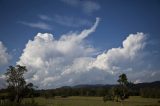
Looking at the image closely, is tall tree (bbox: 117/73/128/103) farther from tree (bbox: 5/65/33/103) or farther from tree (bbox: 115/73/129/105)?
tree (bbox: 5/65/33/103)

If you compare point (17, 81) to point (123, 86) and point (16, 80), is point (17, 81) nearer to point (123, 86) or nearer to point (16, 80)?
point (16, 80)

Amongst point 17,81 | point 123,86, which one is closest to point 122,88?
point 123,86

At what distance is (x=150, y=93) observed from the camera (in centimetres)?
14025

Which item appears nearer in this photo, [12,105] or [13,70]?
[12,105]

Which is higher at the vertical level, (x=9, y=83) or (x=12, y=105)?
(x=9, y=83)

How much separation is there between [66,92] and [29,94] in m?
102

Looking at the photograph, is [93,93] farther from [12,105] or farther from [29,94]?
[12,105]

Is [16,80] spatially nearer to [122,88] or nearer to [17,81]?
[17,81]

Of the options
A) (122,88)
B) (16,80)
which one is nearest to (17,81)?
(16,80)

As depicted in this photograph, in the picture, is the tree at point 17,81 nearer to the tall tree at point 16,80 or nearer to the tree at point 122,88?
the tall tree at point 16,80

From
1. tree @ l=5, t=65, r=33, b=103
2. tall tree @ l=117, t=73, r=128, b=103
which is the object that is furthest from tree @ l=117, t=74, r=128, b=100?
tree @ l=5, t=65, r=33, b=103

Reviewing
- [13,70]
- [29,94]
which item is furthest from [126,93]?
[13,70]

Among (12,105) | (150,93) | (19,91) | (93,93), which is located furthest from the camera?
(93,93)

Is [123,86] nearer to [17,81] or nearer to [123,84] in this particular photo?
[123,84]
